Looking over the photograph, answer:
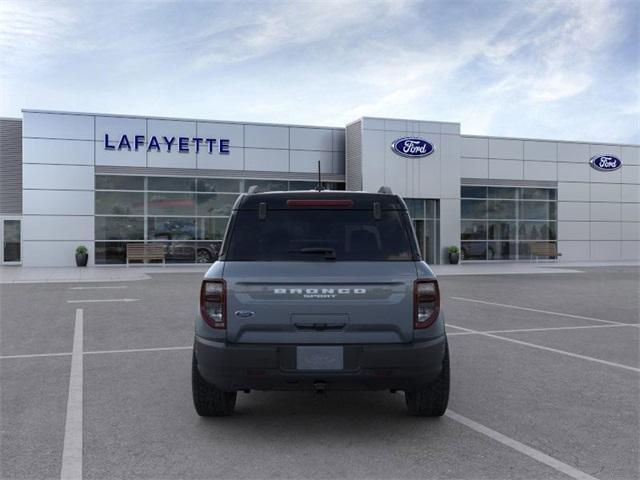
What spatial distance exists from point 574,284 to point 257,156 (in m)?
15.1

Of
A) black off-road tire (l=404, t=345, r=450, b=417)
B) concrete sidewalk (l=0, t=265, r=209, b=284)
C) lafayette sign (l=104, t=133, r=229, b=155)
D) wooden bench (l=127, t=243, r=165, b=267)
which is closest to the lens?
black off-road tire (l=404, t=345, r=450, b=417)

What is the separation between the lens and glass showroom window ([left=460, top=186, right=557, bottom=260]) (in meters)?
30.1

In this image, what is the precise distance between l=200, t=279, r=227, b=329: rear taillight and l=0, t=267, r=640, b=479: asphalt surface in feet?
2.90

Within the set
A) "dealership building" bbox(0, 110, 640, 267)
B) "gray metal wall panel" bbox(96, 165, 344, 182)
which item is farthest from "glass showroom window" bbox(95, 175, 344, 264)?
"gray metal wall panel" bbox(96, 165, 344, 182)

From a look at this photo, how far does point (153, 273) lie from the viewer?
22750 millimetres

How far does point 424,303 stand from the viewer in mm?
4254

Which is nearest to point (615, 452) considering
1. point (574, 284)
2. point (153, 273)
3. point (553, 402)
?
point (553, 402)

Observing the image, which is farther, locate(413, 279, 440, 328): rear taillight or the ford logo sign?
the ford logo sign

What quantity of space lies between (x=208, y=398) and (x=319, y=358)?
1.15m

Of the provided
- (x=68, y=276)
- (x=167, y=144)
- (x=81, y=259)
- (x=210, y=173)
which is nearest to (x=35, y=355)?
(x=68, y=276)

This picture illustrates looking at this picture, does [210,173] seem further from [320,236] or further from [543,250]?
[320,236]

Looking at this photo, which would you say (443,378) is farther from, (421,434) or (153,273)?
(153,273)

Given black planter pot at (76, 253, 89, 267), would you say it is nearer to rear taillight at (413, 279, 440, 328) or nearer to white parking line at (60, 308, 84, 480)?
white parking line at (60, 308, 84, 480)

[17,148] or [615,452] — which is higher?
[17,148]
